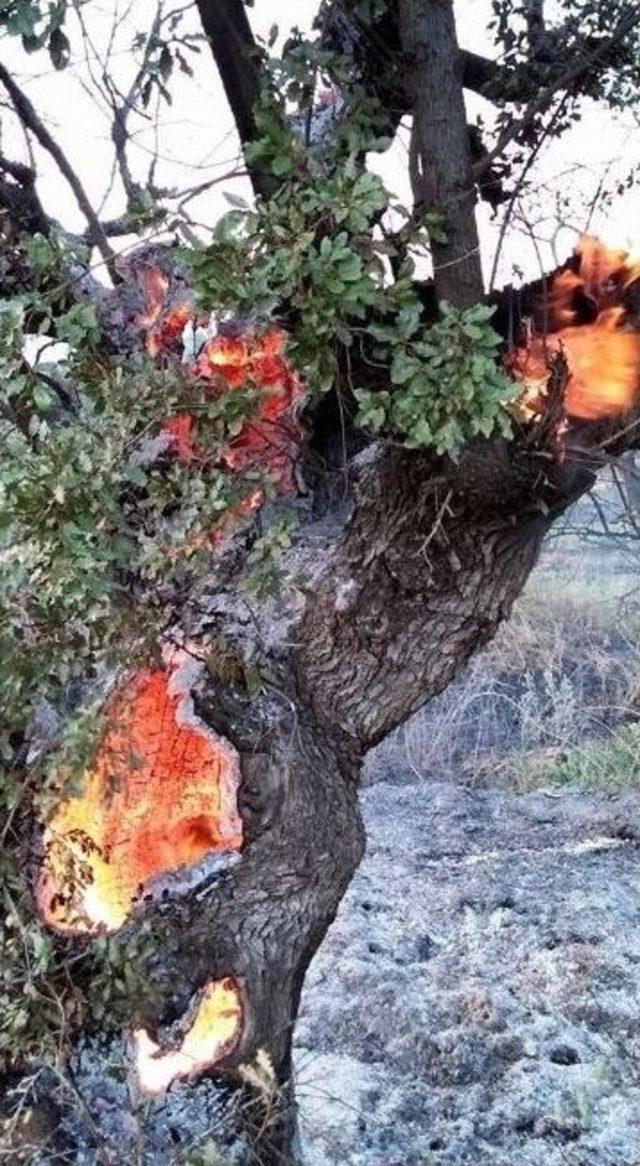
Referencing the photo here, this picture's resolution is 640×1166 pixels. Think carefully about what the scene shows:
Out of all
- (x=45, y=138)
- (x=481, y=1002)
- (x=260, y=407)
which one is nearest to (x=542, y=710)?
(x=481, y=1002)

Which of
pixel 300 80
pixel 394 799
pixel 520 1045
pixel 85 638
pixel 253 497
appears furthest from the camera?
pixel 394 799

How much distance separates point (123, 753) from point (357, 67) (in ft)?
3.98

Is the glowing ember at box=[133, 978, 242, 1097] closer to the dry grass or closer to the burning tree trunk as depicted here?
the burning tree trunk

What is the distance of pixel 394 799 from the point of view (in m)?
5.13

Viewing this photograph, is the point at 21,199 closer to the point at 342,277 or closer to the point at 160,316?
the point at 160,316

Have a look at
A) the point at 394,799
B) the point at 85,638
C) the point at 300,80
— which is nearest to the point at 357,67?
the point at 300,80

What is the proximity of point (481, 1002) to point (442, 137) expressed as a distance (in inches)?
91.1

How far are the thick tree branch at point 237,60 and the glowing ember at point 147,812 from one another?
35.3 inches

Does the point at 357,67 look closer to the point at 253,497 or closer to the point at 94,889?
the point at 253,497

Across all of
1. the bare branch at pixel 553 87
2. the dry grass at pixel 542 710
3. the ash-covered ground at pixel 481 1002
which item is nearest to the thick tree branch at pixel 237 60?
the bare branch at pixel 553 87

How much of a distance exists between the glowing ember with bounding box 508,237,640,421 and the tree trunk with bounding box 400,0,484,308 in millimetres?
240

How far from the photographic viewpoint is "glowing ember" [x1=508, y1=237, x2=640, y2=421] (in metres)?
2.11

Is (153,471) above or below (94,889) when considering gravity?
above

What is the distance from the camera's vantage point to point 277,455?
219 cm
